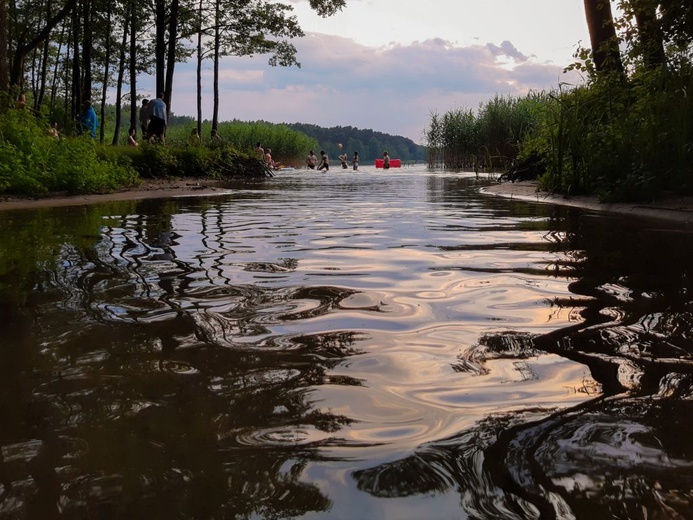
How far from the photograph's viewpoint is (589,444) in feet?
5.13

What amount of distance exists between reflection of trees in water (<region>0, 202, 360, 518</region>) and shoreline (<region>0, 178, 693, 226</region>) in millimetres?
5443

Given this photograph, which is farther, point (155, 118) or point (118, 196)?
point (155, 118)

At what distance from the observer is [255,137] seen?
37.2 meters

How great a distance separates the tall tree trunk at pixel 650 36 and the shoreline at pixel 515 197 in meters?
2.40

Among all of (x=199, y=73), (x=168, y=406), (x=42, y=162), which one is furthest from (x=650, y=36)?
(x=199, y=73)

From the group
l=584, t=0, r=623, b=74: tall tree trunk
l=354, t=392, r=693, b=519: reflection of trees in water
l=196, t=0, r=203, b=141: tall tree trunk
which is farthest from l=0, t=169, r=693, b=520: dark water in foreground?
l=196, t=0, r=203, b=141: tall tree trunk

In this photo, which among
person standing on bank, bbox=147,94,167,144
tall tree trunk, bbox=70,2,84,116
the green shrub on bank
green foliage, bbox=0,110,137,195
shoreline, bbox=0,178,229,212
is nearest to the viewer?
shoreline, bbox=0,178,229,212

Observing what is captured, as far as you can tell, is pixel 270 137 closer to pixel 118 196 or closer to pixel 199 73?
pixel 199 73

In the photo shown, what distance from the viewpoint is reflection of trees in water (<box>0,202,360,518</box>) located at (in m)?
1.36

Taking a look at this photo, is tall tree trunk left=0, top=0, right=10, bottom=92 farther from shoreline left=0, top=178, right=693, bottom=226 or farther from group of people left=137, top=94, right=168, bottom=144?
group of people left=137, top=94, right=168, bottom=144

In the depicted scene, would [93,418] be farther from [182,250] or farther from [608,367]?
[182,250]

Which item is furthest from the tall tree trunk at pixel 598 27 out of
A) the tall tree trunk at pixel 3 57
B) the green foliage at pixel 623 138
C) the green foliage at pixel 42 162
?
the tall tree trunk at pixel 3 57

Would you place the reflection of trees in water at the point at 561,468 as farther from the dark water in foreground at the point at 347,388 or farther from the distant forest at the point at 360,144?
the distant forest at the point at 360,144

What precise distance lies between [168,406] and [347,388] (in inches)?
22.9
